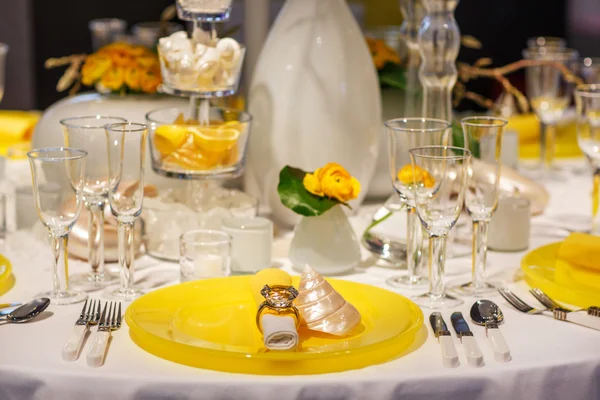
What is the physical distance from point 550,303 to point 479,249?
0.15 metres

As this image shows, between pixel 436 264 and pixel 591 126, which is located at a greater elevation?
pixel 591 126

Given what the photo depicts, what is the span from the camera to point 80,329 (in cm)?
121

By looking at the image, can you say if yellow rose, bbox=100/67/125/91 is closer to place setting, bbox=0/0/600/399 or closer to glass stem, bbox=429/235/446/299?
place setting, bbox=0/0/600/399

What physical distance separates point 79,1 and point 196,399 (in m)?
4.05

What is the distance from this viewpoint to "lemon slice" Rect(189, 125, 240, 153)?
64.7 inches

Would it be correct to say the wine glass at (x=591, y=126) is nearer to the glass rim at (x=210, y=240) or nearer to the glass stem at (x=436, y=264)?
the glass stem at (x=436, y=264)

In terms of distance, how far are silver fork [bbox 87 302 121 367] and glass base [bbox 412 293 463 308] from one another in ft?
1.51

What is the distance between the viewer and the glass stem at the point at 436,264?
4.47 feet

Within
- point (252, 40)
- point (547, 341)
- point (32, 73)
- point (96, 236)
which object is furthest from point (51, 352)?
point (32, 73)

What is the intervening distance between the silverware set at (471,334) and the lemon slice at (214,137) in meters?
0.56

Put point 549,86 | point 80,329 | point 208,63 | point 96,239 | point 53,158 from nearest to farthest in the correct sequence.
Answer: point 80,329
point 53,158
point 96,239
point 208,63
point 549,86

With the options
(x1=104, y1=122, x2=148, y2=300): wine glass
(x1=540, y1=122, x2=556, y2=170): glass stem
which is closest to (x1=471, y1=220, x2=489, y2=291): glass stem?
(x1=104, y1=122, x2=148, y2=300): wine glass

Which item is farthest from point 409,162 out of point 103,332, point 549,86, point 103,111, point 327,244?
point 549,86

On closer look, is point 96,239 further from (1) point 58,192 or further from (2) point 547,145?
(2) point 547,145
